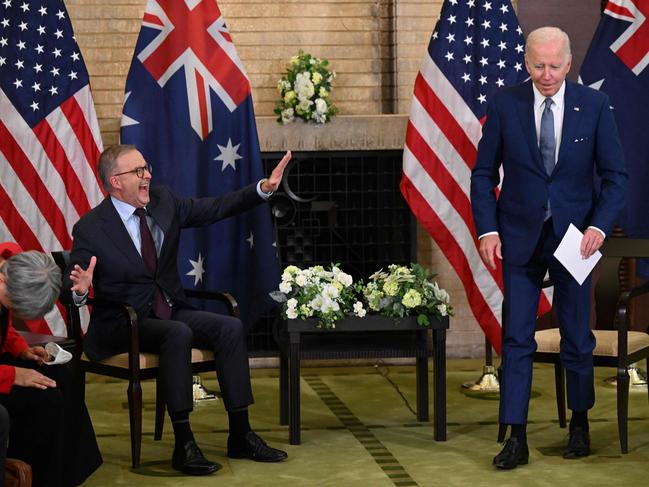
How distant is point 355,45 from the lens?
8266mm

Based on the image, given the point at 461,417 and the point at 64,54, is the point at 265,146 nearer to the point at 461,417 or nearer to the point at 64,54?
the point at 64,54

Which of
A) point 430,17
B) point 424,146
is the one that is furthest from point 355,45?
point 424,146

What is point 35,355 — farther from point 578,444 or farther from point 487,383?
point 487,383

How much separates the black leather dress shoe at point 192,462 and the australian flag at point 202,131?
173cm

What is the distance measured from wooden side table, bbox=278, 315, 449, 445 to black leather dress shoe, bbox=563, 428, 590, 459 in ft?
1.95

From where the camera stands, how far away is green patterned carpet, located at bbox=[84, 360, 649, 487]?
5031mm

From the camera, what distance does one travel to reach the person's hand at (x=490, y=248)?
16.7 feet

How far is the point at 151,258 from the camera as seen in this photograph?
5586 mm

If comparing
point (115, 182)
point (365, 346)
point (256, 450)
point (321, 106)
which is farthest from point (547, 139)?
point (321, 106)

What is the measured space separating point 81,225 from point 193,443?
1.08 m

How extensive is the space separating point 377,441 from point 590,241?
1387 mm

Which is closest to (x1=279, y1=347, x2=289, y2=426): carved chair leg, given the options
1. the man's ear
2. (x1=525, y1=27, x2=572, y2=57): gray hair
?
the man's ear

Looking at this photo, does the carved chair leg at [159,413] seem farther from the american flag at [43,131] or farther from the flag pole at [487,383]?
the flag pole at [487,383]

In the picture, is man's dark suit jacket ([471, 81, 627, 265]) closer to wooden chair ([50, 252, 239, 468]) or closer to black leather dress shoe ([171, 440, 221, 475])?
wooden chair ([50, 252, 239, 468])
